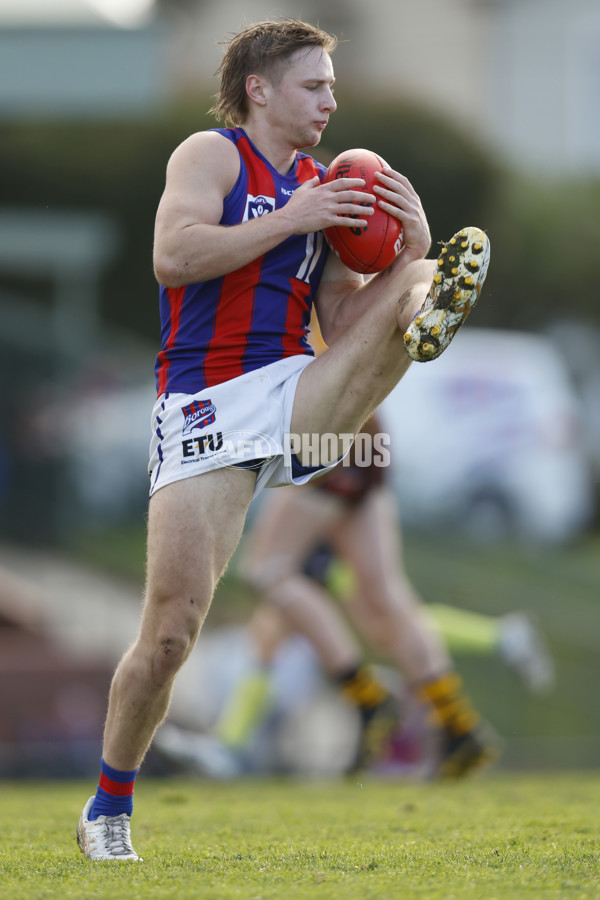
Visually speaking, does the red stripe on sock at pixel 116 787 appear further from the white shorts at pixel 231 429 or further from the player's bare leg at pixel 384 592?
the player's bare leg at pixel 384 592

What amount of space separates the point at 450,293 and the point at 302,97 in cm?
81

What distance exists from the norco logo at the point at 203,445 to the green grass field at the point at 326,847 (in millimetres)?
1086

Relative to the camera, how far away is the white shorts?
345 centimetres

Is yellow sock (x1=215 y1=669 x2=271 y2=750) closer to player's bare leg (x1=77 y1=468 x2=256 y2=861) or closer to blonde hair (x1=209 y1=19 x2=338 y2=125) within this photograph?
player's bare leg (x1=77 y1=468 x2=256 y2=861)

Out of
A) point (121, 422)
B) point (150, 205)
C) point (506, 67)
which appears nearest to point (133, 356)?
point (121, 422)

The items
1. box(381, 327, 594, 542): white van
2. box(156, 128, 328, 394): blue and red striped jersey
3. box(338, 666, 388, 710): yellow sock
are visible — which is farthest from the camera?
box(381, 327, 594, 542): white van

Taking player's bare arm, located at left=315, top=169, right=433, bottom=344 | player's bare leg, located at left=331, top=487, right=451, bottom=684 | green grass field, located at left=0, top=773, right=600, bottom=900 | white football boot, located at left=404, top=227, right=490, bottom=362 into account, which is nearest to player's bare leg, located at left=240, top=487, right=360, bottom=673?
player's bare leg, located at left=331, top=487, right=451, bottom=684

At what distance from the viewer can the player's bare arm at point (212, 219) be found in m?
3.41

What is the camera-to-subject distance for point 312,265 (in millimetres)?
3736

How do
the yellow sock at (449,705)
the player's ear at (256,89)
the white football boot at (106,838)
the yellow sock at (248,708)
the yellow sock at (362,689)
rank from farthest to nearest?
the yellow sock at (248,708) < the yellow sock at (362,689) < the yellow sock at (449,705) < the player's ear at (256,89) < the white football boot at (106,838)

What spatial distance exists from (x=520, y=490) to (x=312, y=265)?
10.9 metres

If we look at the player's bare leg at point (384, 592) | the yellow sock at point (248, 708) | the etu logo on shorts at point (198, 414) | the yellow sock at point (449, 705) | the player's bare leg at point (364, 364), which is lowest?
the yellow sock at point (248, 708)

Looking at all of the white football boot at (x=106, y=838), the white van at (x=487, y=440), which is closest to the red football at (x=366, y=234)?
the white football boot at (x=106, y=838)

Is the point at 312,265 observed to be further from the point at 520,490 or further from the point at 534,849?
the point at 520,490
